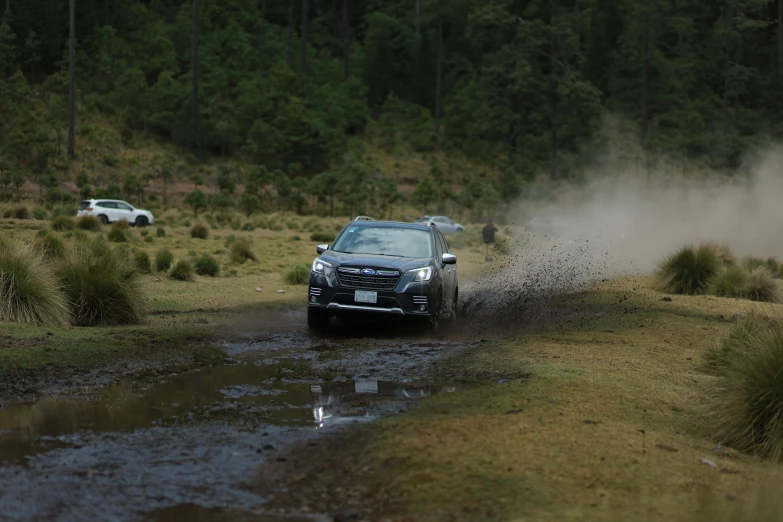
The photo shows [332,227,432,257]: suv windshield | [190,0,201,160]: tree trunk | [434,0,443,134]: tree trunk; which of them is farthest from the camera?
[434,0,443,134]: tree trunk

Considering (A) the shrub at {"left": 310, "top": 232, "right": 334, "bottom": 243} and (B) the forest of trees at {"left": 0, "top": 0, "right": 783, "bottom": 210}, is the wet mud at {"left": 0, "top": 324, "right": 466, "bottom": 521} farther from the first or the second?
(B) the forest of trees at {"left": 0, "top": 0, "right": 783, "bottom": 210}

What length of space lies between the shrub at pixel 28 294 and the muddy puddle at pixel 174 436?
3.30 m

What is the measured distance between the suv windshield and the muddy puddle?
4049 millimetres

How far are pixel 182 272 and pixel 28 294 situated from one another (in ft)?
31.1

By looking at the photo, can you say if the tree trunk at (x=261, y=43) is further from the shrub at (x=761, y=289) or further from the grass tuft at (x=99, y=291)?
the grass tuft at (x=99, y=291)

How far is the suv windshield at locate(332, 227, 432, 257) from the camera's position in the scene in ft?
52.5

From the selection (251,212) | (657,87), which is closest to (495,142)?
(657,87)

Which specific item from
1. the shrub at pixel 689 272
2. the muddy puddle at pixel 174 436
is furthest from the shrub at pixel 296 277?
the muddy puddle at pixel 174 436

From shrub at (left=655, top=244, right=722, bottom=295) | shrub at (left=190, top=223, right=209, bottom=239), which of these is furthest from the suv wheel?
shrub at (left=190, top=223, right=209, bottom=239)

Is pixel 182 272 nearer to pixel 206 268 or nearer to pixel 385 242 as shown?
pixel 206 268

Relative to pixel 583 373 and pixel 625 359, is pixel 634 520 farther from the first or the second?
pixel 625 359

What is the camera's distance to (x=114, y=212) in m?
46.2

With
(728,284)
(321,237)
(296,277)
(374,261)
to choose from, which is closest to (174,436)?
(374,261)

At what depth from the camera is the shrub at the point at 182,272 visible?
76.9ft
